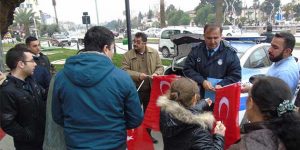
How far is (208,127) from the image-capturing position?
237cm

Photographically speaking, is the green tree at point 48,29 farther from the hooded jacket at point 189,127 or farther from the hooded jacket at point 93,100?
the hooded jacket at point 189,127

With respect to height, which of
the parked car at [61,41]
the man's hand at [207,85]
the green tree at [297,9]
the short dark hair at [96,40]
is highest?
the green tree at [297,9]

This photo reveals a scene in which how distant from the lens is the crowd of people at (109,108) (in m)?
1.65

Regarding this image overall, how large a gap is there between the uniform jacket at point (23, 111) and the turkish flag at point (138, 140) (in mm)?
1431

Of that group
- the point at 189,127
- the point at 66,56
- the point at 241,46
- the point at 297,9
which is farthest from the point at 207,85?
the point at 297,9

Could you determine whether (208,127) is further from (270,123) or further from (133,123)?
(270,123)

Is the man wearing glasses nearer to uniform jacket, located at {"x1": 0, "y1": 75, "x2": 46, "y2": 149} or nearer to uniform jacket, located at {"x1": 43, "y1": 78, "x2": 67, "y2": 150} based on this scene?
uniform jacket, located at {"x1": 0, "y1": 75, "x2": 46, "y2": 149}

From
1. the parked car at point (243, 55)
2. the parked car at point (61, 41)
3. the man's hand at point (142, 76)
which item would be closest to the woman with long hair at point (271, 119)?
the man's hand at point (142, 76)

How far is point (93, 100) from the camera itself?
2.21 meters

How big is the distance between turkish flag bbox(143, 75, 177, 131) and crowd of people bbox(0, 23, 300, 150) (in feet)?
5.07

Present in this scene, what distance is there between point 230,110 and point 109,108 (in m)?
1.44

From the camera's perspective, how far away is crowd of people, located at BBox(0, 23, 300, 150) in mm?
1654

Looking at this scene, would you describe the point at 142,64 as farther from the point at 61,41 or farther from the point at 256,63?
the point at 61,41

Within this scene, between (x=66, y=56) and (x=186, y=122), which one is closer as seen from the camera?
(x=186, y=122)
